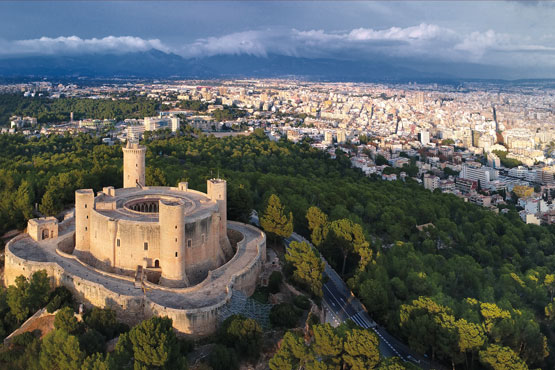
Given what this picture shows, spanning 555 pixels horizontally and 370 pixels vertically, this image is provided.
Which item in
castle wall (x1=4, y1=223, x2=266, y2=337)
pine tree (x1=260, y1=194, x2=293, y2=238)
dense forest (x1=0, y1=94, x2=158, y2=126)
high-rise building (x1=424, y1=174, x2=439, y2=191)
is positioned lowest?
high-rise building (x1=424, y1=174, x2=439, y2=191)

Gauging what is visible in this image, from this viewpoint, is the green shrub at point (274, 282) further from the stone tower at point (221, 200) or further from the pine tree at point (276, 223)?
the pine tree at point (276, 223)

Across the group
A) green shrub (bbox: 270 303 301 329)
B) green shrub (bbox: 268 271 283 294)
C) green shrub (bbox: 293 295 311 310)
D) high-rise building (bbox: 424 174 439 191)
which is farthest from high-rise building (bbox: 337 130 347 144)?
green shrub (bbox: 270 303 301 329)

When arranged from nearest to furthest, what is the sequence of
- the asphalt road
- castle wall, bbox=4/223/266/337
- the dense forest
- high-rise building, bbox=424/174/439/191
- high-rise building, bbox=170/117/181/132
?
castle wall, bbox=4/223/266/337, the asphalt road, high-rise building, bbox=424/174/439/191, high-rise building, bbox=170/117/181/132, the dense forest

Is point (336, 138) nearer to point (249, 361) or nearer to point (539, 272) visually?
point (539, 272)

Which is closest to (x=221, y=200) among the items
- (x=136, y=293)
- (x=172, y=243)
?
(x=172, y=243)

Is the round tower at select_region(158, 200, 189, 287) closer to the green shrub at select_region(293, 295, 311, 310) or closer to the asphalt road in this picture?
the green shrub at select_region(293, 295, 311, 310)

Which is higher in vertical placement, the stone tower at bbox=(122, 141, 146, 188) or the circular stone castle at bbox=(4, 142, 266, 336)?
the stone tower at bbox=(122, 141, 146, 188)

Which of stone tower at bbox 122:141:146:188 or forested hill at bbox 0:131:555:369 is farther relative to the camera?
stone tower at bbox 122:141:146:188

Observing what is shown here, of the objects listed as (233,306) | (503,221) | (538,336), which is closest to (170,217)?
(233,306)
